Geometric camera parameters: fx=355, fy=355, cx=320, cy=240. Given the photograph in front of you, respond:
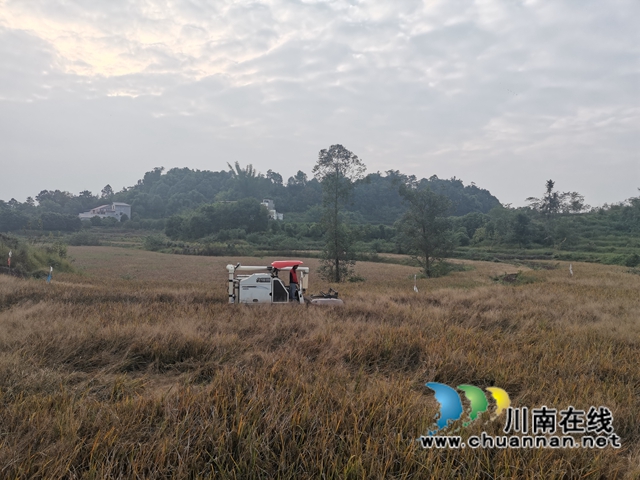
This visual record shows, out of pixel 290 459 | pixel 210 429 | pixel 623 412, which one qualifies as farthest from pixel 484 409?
pixel 210 429

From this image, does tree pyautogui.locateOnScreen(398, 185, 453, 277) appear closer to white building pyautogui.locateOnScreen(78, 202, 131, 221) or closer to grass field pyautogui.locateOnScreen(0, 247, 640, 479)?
grass field pyautogui.locateOnScreen(0, 247, 640, 479)

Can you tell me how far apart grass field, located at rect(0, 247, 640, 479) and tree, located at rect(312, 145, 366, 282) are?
15927 mm

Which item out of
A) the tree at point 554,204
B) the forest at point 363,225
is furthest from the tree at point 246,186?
the tree at point 554,204

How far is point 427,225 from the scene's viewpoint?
25.1 meters

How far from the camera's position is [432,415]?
3.16 meters

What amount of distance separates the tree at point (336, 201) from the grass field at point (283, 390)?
15.9 m

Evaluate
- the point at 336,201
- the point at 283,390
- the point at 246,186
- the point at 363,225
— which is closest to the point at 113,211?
the point at 246,186

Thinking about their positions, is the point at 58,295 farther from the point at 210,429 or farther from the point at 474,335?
the point at 474,335

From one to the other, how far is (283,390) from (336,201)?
20.5 m

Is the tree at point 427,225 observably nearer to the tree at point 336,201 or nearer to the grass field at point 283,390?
the tree at point 336,201

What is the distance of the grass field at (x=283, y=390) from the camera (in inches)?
99.9

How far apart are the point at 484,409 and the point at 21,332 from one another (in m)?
6.34

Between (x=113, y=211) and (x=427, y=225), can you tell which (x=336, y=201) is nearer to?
(x=427, y=225)

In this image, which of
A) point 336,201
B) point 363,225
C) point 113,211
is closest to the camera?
point 336,201
